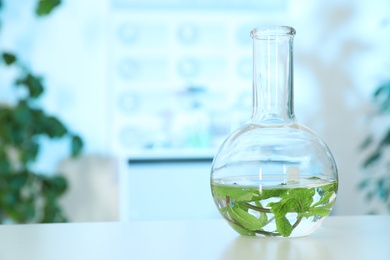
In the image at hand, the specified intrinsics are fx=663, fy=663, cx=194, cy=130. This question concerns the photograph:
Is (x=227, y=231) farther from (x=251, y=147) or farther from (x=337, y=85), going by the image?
(x=337, y=85)

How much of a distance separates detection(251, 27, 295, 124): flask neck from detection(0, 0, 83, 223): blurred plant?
98.3 inches

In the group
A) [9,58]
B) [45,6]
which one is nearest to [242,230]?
[45,6]

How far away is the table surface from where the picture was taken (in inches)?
24.6

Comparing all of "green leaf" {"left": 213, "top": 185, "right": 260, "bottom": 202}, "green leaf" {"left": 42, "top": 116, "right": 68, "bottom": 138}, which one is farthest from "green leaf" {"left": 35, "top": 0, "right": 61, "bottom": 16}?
"green leaf" {"left": 213, "top": 185, "right": 260, "bottom": 202}

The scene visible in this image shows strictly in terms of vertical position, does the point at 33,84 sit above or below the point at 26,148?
above

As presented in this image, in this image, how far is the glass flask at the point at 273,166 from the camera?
2.27ft

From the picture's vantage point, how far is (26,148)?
3244 millimetres

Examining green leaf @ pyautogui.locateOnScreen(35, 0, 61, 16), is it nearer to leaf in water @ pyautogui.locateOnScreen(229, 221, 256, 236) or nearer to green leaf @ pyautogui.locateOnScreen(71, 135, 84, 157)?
green leaf @ pyautogui.locateOnScreen(71, 135, 84, 157)

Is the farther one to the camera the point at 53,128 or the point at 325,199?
the point at 53,128

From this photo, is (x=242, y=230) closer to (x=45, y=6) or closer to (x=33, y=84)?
(x=45, y=6)

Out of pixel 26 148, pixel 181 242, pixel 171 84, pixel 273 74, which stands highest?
pixel 273 74

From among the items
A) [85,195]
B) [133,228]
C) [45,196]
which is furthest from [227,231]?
[85,195]

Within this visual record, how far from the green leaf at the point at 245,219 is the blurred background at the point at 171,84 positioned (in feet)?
9.00

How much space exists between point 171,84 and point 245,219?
3.19 meters
